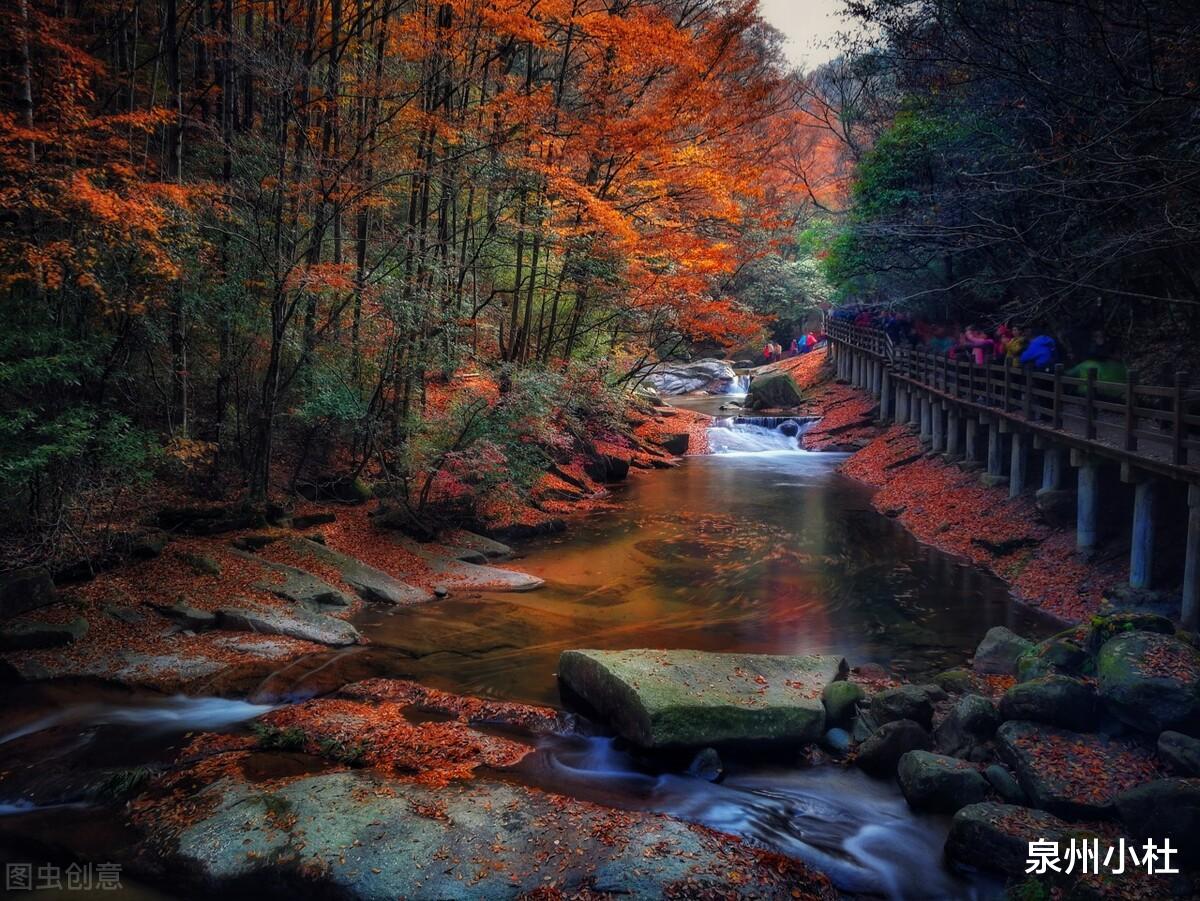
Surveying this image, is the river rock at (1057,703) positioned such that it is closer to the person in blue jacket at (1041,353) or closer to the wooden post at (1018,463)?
the wooden post at (1018,463)

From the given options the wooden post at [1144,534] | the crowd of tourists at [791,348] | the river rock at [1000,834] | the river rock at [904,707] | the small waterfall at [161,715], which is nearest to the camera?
the river rock at [1000,834]

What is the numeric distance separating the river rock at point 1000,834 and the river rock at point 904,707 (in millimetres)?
1473

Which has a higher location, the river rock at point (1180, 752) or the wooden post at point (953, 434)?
the wooden post at point (953, 434)

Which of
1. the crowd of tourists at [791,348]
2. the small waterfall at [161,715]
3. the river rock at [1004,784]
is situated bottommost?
the small waterfall at [161,715]

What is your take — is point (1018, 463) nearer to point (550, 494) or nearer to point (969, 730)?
point (969, 730)

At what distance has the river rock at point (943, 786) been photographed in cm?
627

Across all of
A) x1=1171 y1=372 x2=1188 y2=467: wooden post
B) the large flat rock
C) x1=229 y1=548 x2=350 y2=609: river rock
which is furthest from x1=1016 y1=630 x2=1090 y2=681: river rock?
x1=229 y1=548 x2=350 y2=609: river rock

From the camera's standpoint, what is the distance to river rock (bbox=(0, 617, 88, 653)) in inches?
320

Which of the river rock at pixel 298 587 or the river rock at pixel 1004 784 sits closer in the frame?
the river rock at pixel 1004 784

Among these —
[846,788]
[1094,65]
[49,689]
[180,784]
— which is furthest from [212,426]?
[1094,65]

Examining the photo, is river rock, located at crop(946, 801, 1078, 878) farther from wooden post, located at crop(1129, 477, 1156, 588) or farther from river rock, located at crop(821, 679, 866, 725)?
wooden post, located at crop(1129, 477, 1156, 588)

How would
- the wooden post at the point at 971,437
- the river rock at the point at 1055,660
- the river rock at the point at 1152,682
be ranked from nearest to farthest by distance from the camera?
the river rock at the point at 1152,682 → the river rock at the point at 1055,660 → the wooden post at the point at 971,437

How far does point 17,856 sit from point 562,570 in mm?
8965

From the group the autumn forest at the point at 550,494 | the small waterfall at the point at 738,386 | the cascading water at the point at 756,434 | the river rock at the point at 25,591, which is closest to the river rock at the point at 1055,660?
the autumn forest at the point at 550,494
